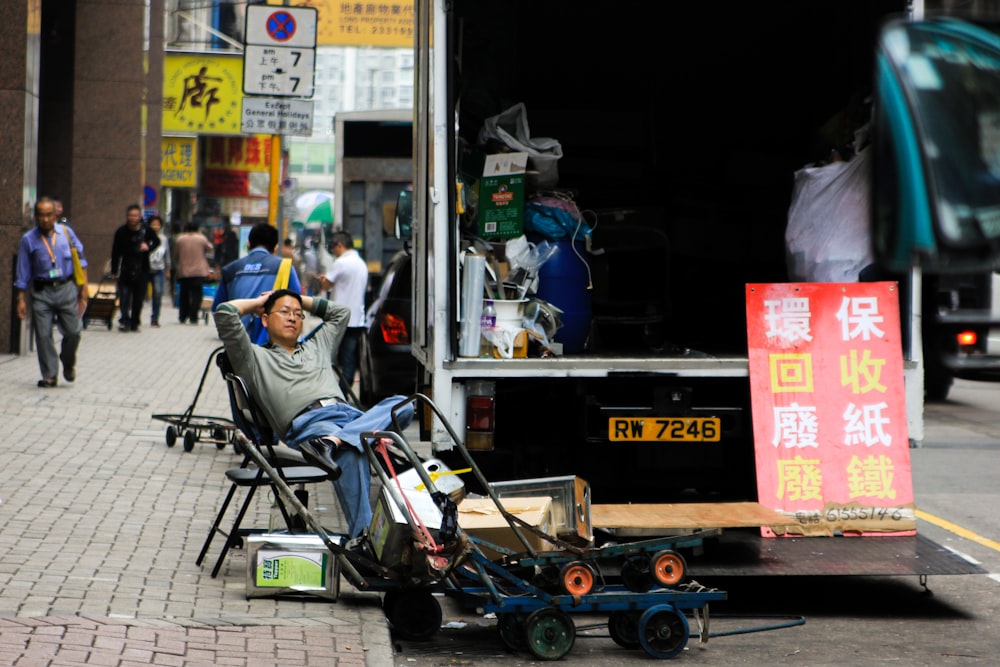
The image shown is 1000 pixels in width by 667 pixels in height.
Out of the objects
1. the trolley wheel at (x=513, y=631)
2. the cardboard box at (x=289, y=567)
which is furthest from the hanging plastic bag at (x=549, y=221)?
the trolley wheel at (x=513, y=631)

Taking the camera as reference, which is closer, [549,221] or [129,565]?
[129,565]

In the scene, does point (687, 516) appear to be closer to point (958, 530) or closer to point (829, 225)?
point (829, 225)

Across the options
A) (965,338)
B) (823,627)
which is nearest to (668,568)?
(823,627)

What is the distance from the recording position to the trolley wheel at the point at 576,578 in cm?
539

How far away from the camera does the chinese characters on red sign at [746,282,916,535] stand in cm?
673

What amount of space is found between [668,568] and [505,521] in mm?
704

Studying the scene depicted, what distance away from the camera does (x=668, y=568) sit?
555 cm

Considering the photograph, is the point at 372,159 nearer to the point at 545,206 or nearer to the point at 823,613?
the point at 545,206

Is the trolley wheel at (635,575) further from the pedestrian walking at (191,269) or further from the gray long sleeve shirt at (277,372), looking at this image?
the pedestrian walking at (191,269)

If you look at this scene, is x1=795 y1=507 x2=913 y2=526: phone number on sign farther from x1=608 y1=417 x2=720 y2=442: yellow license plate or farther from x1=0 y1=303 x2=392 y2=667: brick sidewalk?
x1=0 y1=303 x2=392 y2=667: brick sidewalk

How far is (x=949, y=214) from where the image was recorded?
1.58 m

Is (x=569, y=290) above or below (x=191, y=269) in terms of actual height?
below

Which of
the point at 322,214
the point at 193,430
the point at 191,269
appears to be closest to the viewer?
the point at 193,430

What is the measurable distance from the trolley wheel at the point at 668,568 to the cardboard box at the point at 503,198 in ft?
8.80
